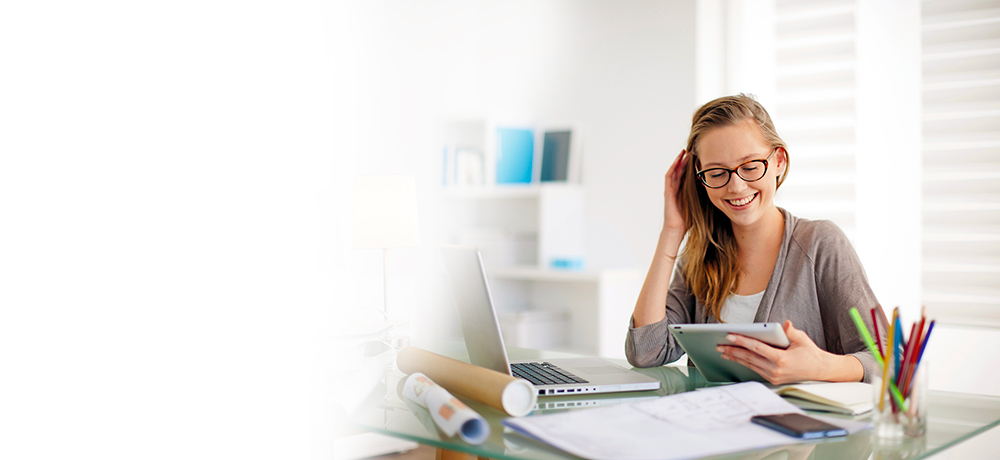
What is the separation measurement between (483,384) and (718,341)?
0.37m

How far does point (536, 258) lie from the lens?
11.9 ft

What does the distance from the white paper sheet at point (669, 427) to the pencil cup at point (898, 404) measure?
3 centimetres

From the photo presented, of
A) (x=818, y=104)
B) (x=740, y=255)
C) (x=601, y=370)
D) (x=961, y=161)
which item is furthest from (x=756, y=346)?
(x=818, y=104)

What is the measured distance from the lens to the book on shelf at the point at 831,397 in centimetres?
96

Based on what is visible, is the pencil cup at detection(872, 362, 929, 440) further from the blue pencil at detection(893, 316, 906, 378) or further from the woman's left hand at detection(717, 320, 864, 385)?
the woman's left hand at detection(717, 320, 864, 385)

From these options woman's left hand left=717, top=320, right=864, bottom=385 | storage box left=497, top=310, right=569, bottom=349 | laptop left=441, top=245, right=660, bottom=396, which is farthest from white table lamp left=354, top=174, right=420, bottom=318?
storage box left=497, top=310, right=569, bottom=349

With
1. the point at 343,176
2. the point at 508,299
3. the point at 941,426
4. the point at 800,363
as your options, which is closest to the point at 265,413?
the point at 343,176

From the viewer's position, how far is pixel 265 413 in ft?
7.75

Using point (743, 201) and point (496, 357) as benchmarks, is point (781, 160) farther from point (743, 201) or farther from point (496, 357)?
point (496, 357)

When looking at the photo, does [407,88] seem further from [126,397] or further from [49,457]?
[49,457]

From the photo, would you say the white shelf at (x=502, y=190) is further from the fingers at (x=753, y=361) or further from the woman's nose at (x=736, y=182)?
the fingers at (x=753, y=361)

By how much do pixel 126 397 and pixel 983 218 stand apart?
260cm

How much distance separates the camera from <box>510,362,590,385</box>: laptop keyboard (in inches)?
45.1

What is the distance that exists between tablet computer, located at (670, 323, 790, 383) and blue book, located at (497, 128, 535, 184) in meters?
2.41
